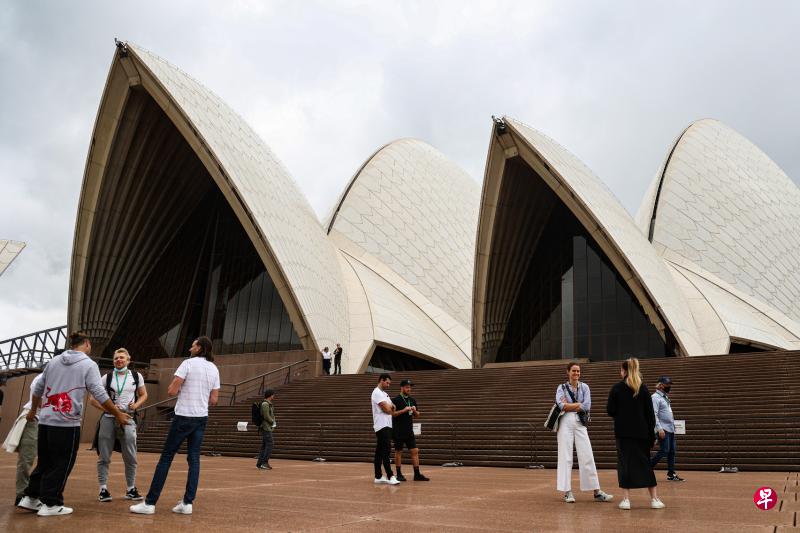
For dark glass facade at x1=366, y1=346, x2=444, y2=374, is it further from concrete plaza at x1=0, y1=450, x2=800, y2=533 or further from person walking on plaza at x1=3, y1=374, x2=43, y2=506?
person walking on plaza at x1=3, y1=374, x2=43, y2=506

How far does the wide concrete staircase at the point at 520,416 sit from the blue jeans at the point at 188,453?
7114 millimetres

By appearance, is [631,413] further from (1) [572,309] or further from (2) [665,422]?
(1) [572,309]

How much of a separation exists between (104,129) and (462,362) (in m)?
16.5

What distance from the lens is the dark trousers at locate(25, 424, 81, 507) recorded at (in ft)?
15.2

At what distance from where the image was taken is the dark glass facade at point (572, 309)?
2417 centimetres

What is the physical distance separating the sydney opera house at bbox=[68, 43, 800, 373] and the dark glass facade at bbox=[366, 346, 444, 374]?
0.09 metres

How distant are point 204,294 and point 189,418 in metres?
24.2

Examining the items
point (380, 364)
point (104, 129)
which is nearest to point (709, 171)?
point (380, 364)

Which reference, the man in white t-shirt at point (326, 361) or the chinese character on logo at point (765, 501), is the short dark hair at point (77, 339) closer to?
the chinese character on logo at point (765, 501)

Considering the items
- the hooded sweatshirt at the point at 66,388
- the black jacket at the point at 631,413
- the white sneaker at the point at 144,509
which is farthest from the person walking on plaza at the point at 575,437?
the hooded sweatshirt at the point at 66,388

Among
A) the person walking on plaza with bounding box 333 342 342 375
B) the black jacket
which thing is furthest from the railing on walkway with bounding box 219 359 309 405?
the black jacket

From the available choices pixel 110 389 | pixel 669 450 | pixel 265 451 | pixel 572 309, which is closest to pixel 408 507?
pixel 110 389

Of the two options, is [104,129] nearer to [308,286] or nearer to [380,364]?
[308,286]

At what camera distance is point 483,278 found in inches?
1028
